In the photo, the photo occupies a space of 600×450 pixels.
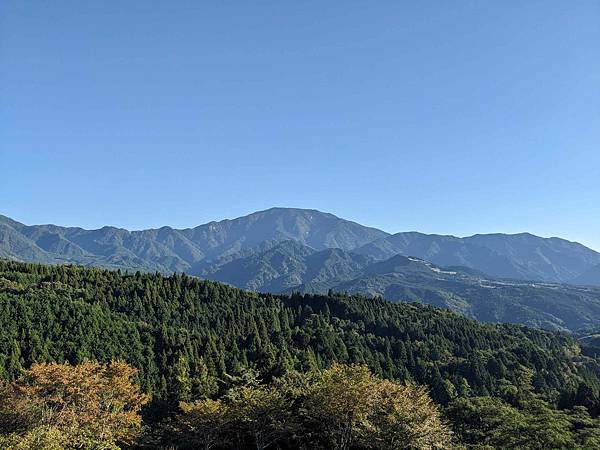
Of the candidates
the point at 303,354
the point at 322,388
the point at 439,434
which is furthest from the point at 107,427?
the point at 303,354

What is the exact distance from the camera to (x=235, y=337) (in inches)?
4953

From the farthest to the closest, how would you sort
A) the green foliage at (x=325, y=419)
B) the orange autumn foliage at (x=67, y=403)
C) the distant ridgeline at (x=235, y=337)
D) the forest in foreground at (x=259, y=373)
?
the distant ridgeline at (x=235, y=337), the orange autumn foliage at (x=67, y=403), the forest in foreground at (x=259, y=373), the green foliage at (x=325, y=419)

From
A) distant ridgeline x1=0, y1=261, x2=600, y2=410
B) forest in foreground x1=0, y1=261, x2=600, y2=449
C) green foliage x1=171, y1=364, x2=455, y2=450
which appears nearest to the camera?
green foliage x1=171, y1=364, x2=455, y2=450

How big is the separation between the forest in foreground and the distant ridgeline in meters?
0.52

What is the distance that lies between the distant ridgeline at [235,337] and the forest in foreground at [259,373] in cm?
52

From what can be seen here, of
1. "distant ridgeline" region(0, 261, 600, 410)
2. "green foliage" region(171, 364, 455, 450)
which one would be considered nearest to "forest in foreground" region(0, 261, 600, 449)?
"green foliage" region(171, 364, 455, 450)

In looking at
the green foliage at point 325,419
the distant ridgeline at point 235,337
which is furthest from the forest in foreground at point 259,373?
the distant ridgeline at point 235,337

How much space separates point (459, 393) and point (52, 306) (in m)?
105

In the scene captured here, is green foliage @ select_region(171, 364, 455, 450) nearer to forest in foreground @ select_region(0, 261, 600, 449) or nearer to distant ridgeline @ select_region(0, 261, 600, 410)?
forest in foreground @ select_region(0, 261, 600, 449)

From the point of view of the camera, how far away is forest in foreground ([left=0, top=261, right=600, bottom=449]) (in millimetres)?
51031

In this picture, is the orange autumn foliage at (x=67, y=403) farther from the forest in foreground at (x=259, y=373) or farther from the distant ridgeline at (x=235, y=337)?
the distant ridgeline at (x=235, y=337)

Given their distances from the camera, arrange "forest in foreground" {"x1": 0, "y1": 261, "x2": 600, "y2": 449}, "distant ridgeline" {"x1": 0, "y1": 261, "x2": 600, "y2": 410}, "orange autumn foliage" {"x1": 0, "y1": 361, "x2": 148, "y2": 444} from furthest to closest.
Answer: "distant ridgeline" {"x1": 0, "y1": 261, "x2": 600, "y2": 410}
"orange autumn foliage" {"x1": 0, "y1": 361, "x2": 148, "y2": 444}
"forest in foreground" {"x1": 0, "y1": 261, "x2": 600, "y2": 449}

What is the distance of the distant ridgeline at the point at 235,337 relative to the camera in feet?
337

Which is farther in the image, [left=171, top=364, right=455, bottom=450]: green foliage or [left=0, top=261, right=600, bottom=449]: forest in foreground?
[left=0, top=261, right=600, bottom=449]: forest in foreground
